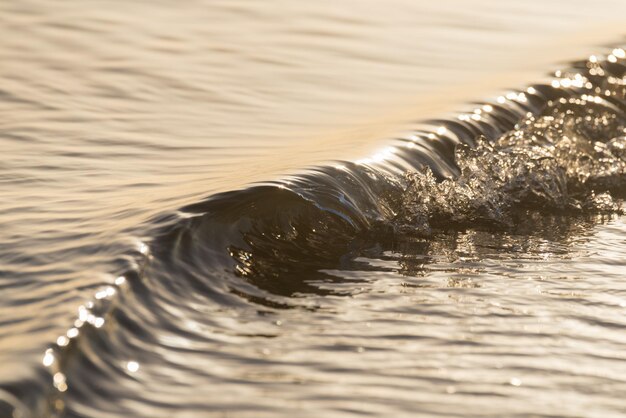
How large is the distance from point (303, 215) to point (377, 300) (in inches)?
33.7

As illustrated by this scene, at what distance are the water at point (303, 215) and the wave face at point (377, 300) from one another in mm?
11

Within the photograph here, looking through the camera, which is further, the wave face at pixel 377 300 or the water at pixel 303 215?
the water at pixel 303 215

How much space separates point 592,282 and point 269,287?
1323mm

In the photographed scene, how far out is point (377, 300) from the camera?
4273 millimetres

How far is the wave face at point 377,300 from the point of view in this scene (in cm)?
338

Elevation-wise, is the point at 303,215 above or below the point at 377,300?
above

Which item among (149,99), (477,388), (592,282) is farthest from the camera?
(149,99)

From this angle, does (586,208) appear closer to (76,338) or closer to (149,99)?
(149,99)

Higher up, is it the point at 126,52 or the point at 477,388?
the point at 126,52

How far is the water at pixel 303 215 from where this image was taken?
350 cm

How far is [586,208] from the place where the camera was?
6.00m

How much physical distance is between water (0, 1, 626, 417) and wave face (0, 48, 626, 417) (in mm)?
11

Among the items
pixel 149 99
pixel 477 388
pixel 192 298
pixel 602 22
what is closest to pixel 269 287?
pixel 192 298

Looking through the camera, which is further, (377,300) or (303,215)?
(303,215)
